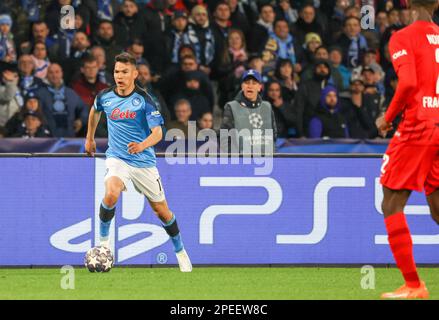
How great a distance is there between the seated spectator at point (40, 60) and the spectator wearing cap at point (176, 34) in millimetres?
1824

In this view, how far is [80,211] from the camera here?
1241 centimetres

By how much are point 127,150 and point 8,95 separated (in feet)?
13.2

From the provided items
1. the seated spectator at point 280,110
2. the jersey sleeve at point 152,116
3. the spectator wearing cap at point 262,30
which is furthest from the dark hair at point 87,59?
the jersey sleeve at point 152,116

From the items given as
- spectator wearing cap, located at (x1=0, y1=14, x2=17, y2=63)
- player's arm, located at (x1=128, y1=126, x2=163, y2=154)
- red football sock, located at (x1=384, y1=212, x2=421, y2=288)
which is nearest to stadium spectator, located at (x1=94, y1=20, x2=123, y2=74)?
spectator wearing cap, located at (x1=0, y1=14, x2=17, y2=63)

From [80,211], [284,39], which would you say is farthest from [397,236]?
[284,39]

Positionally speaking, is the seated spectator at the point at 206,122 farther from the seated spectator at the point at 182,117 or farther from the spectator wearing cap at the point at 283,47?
the spectator wearing cap at the point at 283,47

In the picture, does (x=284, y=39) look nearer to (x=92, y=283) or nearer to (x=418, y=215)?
(x=418, y=215)

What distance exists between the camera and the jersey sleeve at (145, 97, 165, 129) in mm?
11445

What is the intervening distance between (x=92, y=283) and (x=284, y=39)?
7311 mm

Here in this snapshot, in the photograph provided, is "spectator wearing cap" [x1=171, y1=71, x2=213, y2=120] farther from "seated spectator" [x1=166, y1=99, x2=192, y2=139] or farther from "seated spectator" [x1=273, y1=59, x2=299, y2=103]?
"seated spectator" [x1=273, y1=59, x2=299, y2=103]

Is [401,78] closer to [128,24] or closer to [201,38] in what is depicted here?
[201,38]

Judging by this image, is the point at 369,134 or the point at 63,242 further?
the point at 369,134

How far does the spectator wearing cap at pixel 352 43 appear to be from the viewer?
17281 millimetres

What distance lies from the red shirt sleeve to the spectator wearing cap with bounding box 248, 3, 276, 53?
817 centimetres
